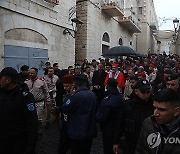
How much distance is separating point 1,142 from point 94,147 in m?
3.03

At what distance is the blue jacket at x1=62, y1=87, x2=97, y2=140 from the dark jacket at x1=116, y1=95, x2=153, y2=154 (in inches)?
22.9

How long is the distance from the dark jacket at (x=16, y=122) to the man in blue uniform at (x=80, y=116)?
0.71 m

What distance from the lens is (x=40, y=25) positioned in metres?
10.9

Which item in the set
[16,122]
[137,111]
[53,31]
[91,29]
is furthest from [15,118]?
[91,29]

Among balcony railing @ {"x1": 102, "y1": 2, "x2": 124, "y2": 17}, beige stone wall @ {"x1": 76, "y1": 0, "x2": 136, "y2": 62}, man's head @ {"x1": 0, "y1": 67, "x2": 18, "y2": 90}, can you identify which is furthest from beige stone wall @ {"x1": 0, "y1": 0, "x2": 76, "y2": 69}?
man's head @ {"x1": 0, "y1": 67, "x2": 18, "y2": 90}

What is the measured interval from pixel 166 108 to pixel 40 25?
9.33 metres

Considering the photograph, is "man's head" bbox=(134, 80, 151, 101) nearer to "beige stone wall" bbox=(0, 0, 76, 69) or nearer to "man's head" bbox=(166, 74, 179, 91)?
"man's head" bbox=(166, 74, 179, 91)

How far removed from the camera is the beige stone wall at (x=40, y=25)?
8961mm

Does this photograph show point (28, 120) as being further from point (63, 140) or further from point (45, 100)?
point (45, 100)

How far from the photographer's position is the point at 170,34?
33.8m

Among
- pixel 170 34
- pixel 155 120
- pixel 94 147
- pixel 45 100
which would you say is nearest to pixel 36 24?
pixel 45 100

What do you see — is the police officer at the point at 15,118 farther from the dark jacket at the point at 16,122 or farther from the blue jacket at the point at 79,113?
the blue jacket at the point at 79,113

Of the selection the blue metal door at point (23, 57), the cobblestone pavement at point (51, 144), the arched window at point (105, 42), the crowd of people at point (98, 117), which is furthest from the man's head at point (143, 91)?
the arched window at point (105, 42)

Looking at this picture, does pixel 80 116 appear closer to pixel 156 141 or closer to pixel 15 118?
pixel 15 118
